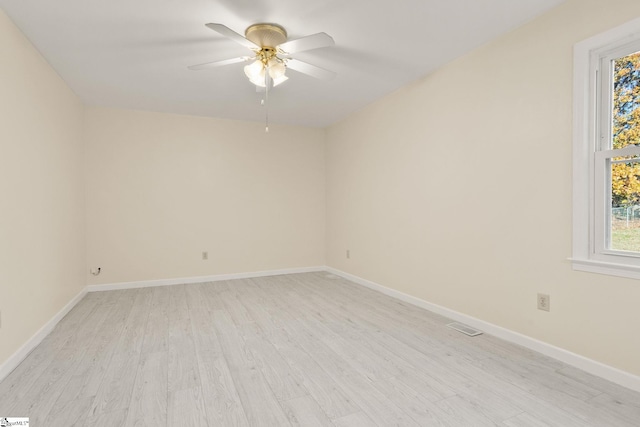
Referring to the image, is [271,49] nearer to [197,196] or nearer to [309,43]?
[309,43]

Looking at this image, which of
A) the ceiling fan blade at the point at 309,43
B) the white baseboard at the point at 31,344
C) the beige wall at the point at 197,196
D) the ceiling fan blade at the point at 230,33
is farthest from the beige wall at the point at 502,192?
the white baseboard at the point at 31,344

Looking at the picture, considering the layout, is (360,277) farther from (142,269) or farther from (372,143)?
(142,269)

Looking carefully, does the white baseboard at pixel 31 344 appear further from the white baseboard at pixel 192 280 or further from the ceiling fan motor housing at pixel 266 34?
the ceiling fan motor housing at pixel 266 34

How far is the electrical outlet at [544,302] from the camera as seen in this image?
7.18 ft

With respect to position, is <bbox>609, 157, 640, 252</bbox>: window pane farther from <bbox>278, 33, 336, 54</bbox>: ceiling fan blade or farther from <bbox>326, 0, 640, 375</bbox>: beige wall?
<bbox>278, 33, 336, 54</bbox>: ceiling fan blade

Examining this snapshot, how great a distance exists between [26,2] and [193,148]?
2.53m

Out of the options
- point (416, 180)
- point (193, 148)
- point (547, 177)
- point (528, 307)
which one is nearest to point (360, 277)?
point (416, 180)

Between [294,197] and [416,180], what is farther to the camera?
[294,197]

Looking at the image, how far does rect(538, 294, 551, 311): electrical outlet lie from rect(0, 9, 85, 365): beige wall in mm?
3475

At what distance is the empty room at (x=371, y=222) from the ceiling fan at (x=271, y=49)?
2 centimetres

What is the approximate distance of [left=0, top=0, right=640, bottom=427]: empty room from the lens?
179 centimetres

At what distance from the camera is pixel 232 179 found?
4.72 metres

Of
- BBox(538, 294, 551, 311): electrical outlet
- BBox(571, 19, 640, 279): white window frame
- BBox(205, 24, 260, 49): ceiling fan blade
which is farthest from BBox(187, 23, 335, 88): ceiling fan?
BBox(538, 294, 551, 311): electrical outlet

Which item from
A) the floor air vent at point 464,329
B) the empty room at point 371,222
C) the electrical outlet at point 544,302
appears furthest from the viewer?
the floor air vent at point 464,329
